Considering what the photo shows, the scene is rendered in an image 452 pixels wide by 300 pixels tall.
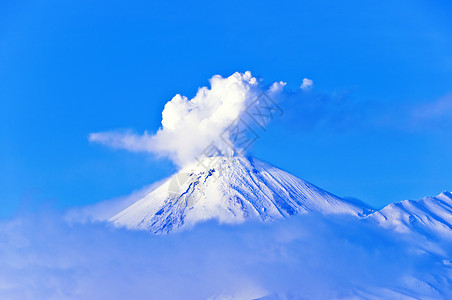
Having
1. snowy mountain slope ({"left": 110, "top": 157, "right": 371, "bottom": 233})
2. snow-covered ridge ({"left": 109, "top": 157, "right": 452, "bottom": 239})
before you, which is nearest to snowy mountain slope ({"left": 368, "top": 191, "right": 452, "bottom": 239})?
snow-covered ridge ({"left": 109, "top": 157, "right": 452, "bottom": 239})

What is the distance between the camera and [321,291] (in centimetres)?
12950

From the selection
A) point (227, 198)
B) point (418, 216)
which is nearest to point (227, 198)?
point (227, 198)

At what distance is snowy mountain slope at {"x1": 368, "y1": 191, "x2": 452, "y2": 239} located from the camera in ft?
521

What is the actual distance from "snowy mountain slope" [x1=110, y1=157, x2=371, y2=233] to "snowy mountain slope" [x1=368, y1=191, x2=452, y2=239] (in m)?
15.6

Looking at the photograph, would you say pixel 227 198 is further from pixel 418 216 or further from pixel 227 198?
pixel 418 216

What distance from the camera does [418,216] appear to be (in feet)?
544

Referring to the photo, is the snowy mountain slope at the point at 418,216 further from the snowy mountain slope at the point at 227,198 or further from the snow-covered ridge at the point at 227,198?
the snowy mountain slope at the point at 227,198

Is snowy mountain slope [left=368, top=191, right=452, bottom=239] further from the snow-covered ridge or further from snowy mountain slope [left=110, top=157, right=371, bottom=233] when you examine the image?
snowy mountain slope [left=110, top=157, right=371, bottom=233]

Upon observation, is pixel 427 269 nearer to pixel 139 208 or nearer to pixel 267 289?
pixel 267 289

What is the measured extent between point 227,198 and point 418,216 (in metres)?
49.1

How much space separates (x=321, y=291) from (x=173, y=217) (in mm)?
33293

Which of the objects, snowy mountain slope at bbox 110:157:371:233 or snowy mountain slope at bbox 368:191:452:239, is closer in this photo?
snowy mountain slope at bbox 110:157:371:233

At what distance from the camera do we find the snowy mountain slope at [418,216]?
521 ft

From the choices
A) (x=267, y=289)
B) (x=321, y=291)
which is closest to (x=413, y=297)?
(x=321, y=291)
